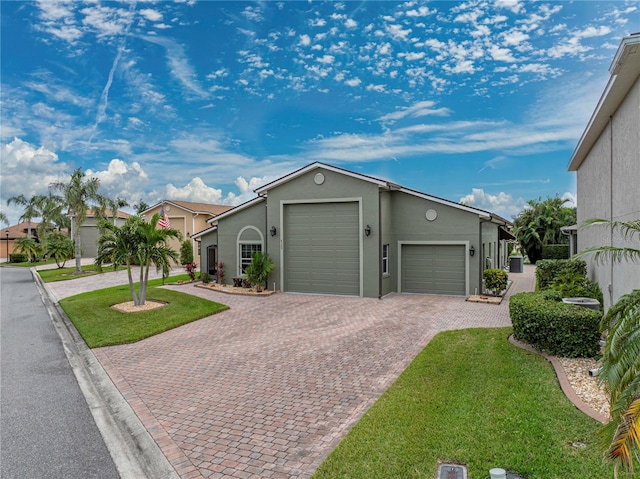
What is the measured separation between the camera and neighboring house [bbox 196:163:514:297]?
16.1 metres

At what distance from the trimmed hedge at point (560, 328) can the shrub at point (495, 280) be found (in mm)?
7418

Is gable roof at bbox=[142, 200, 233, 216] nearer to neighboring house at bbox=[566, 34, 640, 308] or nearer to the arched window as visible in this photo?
the arched window

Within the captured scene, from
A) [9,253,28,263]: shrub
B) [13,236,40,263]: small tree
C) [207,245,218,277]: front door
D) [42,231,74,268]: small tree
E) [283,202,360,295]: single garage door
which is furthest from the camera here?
[9,253,28,263]: shrub

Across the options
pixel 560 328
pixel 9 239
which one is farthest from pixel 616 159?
pixel 9 239

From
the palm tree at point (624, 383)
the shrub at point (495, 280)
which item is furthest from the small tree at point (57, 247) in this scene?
the palm tree at point (624, 383)

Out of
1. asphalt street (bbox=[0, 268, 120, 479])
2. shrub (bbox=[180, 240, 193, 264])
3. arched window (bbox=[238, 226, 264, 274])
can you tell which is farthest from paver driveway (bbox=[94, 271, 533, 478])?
shrub (bbox=[180, 240, 193, 264])

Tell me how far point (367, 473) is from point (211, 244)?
19.6 meters

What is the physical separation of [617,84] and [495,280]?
941 cm

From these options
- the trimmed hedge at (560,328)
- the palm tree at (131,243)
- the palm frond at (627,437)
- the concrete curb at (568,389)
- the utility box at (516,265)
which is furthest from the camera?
the utility box at (516,265)

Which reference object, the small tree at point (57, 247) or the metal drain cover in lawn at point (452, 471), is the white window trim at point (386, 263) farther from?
the small tree at point (57, 247)

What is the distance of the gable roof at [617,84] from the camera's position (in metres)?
6.29

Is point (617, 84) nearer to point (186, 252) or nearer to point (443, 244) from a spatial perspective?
point (443, 244)

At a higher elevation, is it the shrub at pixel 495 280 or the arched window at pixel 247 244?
the arched window at pixel 247 244

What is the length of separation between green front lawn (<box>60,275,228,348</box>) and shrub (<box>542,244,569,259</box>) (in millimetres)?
30243
